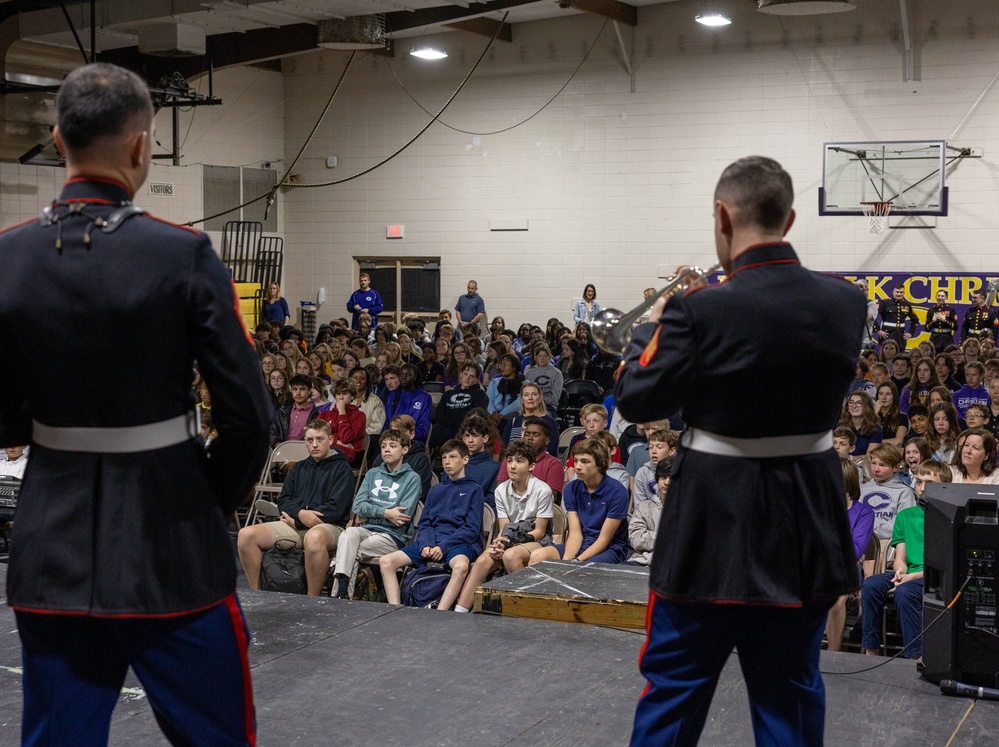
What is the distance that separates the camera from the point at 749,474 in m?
2.12

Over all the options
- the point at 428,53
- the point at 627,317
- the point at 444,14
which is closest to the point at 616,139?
the point at 428,53

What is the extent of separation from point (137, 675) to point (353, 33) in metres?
12.0

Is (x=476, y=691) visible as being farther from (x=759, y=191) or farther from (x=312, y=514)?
(x=312, y=514)

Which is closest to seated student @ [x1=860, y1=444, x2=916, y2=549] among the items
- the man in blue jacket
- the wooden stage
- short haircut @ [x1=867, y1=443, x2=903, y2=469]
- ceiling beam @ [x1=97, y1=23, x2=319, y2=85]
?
short haircut @ [x1=867, y1=443, x2=903, y2=469]

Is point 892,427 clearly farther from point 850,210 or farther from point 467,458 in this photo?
point 850,210

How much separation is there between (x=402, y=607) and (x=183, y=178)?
1342 centimetres

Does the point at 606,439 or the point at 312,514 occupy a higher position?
the point at 606,439

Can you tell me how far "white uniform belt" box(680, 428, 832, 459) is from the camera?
6.97 ft

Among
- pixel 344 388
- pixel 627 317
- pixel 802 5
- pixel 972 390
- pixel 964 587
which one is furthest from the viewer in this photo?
pixel 802 5

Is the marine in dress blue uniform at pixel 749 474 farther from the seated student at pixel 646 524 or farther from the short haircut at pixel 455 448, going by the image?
the short haircut at pixel 455 448

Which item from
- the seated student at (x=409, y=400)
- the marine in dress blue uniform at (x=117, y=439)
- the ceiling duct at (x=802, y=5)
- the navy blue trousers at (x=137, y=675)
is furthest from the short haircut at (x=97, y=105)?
the ceiling duct at (x=802, y=5)

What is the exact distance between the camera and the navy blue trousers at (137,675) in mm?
1790

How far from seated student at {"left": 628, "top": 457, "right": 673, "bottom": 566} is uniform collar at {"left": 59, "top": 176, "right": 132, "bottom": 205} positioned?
13.9ft

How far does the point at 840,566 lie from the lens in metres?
2.18
